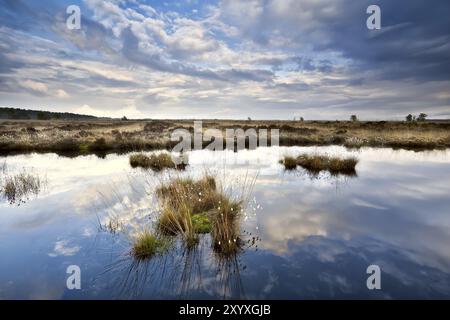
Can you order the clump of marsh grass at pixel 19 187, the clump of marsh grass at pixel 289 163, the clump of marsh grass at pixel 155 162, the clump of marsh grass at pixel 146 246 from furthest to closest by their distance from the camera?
1. the clump of marsh grass at pixel 289 163
2. the clump of marsh grass at pixel 155 162
3. the clump of marsh grass at pixel 19 187
4. the clump of marsh grass at pixel 146 246

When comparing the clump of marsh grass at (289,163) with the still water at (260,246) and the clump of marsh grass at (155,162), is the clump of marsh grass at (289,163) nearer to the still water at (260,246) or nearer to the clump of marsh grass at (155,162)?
the still water at (260,246)

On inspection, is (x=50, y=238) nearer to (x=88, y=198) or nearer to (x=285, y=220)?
(x=88, y=198)

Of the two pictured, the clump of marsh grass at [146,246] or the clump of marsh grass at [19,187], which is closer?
the clump of marsh grass at [146,246]

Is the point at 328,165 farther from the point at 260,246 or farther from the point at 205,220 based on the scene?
the point at 260,246

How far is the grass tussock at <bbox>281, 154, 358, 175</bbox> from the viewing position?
54.7 feet

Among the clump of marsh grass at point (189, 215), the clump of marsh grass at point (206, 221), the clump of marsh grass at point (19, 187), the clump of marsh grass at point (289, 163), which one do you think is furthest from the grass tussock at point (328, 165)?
the clump of marsh grass at point (19, 187)

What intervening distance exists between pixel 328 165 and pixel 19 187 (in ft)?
51.3

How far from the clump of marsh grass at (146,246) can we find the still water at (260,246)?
0.72 feet

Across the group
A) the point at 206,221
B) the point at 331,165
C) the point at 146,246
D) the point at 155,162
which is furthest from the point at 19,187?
the point at 331,165

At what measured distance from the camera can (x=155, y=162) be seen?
18.3 m

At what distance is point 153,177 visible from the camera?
14.7 metres

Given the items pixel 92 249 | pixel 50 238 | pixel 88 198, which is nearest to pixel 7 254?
pixel 50 238

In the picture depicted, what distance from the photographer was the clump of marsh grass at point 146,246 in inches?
249

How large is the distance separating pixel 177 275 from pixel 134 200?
5.68 metres
